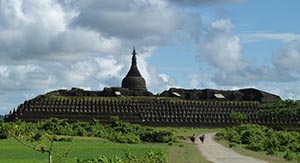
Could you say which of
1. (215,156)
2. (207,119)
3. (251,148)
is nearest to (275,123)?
(207,119)

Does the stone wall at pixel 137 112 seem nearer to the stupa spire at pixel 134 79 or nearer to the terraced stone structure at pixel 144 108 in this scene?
the terraced stone structure at pixel 144 108

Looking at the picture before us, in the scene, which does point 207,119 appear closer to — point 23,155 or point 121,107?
point 121,107

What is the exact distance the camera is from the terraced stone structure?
98812 mm

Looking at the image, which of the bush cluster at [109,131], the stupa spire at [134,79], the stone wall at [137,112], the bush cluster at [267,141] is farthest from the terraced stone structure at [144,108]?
the bush cluster at [267,141]

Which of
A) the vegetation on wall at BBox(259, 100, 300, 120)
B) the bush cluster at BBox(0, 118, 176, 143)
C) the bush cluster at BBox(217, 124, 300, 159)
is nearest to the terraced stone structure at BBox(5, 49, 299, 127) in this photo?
the vegetation on wall at BBox(259, 100, 300, 120)

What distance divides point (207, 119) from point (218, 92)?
22.4 m

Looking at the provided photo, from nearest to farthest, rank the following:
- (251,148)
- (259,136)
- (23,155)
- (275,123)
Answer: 1. (23,155)
2. (251,148)
3. (259,136)
4. (275,123)

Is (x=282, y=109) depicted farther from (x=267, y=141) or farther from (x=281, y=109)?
(x=267, y=141)

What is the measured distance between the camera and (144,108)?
10438 centimetres

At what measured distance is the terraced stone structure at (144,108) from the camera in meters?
98.8

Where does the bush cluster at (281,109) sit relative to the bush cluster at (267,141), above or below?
above

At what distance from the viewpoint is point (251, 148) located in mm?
56719

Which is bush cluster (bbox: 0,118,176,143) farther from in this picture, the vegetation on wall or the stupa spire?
the stupa spire

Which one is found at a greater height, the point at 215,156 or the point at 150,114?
the point at 150,114
